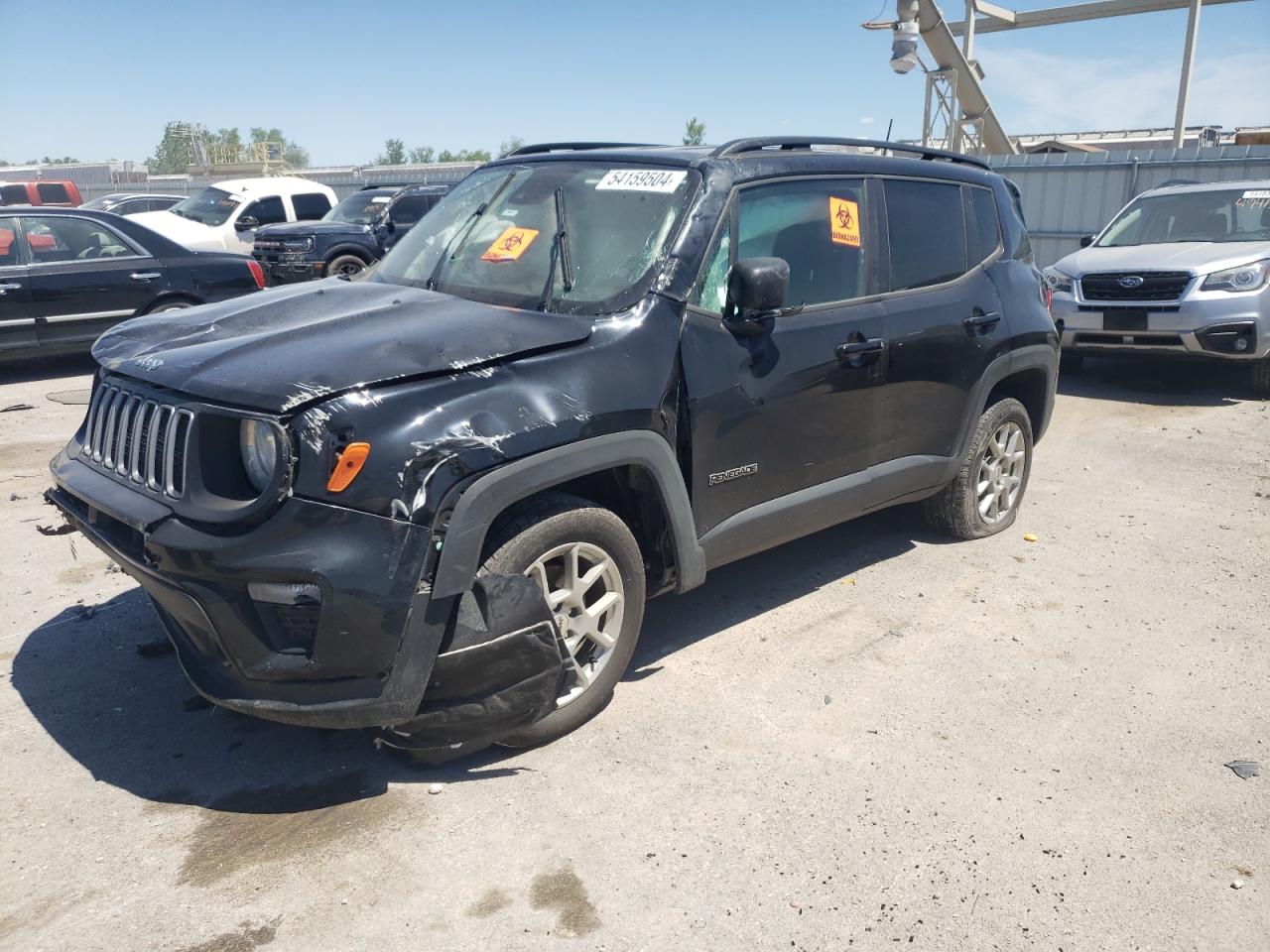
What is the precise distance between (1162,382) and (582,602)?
900 centimetres

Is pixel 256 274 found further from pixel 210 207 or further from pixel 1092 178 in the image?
pixel 1092 178

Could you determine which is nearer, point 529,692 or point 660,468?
point 529,692

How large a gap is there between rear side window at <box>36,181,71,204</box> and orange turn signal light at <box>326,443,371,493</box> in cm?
2836

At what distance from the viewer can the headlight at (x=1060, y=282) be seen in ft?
32.5

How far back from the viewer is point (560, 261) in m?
3.81

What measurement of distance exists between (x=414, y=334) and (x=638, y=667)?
1.69 meters

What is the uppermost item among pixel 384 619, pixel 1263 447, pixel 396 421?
pixel 396 421

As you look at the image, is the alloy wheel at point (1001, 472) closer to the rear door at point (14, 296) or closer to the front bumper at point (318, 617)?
the front bumper at point (318, 617)

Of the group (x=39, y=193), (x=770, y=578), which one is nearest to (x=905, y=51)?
(x=770, y=578)

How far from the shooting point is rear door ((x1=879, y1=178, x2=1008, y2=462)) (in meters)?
4.62

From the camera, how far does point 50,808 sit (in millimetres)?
3125

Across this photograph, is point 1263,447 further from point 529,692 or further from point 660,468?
point 529,692

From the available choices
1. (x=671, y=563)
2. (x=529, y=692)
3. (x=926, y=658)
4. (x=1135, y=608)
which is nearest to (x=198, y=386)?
(x=529, y=692)

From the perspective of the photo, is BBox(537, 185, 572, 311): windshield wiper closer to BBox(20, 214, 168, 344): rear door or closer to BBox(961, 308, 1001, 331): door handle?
BBox(961, 308, 1001, 331): door handle
